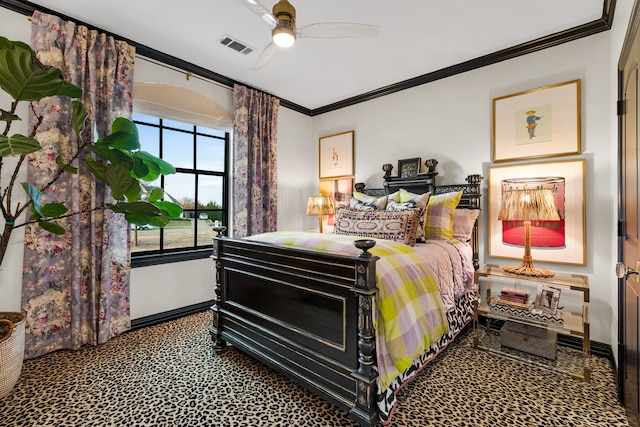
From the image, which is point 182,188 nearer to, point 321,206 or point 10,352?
point 321,206

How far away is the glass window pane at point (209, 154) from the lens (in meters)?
3.71

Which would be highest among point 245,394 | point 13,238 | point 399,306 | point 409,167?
point 409,167

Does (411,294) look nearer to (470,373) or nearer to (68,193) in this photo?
(470,373)

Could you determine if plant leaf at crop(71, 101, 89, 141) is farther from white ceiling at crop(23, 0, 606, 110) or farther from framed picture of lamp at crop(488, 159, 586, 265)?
framed picture of lamp at crop(488, 159, 586, 265)

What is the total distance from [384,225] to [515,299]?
1.24 metres

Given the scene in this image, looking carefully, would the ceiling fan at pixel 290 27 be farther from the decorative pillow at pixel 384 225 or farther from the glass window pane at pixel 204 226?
the glass window pane at pixel 204 226

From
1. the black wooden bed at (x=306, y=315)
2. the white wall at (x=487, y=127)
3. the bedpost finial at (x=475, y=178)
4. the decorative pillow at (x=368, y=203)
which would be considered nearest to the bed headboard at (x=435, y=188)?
the bedpost finial at (x=475, y=178)

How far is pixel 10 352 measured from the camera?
1.87 m

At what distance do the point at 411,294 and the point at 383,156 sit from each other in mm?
2534

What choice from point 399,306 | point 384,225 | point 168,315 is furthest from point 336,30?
point 168,315

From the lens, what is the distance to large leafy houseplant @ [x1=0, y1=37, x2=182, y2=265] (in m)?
1.67

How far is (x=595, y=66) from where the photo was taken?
2506 millimetres

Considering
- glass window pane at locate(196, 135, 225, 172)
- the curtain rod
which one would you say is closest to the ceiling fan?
the curtain rod

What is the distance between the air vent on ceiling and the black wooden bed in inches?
75.4
